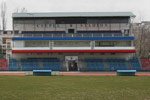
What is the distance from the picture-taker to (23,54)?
5706 centimetres

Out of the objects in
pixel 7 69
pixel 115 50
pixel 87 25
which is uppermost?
pixel 87 25

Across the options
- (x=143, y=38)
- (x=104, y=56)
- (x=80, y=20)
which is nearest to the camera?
(x=104, y=56)

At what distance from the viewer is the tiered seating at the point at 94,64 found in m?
52.7

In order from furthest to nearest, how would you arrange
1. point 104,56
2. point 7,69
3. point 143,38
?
1. point 143,38
2. point 104,56
3. point 7,69

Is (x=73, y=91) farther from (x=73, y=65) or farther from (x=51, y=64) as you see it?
(x=73, y=65)

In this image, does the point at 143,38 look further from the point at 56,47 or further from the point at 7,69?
the point at 7,69

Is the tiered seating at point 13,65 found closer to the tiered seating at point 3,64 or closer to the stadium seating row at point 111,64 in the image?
the tiered seating at point 3,64

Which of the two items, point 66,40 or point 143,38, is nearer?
point 66,40

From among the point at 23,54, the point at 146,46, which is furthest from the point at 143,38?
the point at 23,54

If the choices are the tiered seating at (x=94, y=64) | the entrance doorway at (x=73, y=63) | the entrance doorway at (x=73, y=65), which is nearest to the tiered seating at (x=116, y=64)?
the tiered seating at (x=94, y=64)

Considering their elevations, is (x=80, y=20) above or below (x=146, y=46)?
above

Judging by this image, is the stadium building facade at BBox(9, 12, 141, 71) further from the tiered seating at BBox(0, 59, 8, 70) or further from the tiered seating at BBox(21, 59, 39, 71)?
the tiered seating at BBox(0, 59, 8, 70)

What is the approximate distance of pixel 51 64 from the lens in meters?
53.8

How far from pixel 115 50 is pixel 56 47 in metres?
12.8
